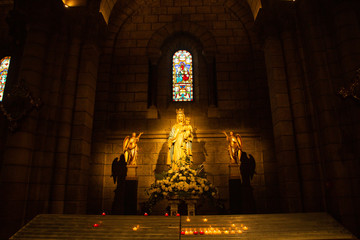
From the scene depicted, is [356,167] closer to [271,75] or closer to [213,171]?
[271,75]

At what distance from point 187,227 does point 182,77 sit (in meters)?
7.64

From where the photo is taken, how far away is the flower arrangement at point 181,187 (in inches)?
271

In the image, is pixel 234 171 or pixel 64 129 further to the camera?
pixel 234 171

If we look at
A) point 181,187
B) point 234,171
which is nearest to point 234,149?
point 234,171

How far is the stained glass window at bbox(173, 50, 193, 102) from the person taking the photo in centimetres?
1138

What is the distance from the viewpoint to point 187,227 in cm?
514

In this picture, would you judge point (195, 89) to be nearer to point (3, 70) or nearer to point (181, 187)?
point (181, 187)

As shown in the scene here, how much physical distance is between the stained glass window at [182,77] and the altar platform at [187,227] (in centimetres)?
670

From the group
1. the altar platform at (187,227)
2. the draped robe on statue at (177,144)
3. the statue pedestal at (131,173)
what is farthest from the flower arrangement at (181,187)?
the statue pedestal at (131,173)

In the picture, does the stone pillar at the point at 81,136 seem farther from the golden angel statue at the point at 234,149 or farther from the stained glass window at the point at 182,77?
the golden angel statue at the point at 234,149

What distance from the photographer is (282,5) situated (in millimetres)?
8039

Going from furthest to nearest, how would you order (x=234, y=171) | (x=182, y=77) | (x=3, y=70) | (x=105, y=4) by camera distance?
1. (x=182, y=77)
2. (x=3, y=70)
3. (x=105, y=4)
4. (x=234, y=171)

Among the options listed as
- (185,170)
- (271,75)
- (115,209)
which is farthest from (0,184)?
(271,75)

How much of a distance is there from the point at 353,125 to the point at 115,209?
25.4ft
